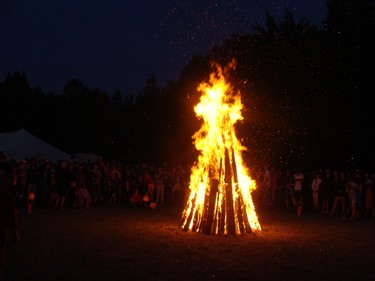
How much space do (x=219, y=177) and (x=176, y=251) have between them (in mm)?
3373

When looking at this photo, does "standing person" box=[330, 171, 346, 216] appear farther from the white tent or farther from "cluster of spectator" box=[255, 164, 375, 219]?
the white tent

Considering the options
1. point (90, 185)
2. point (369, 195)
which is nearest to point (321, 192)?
point (369, 195)

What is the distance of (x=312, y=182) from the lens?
19.8m

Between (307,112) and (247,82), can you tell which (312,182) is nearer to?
(307,112)

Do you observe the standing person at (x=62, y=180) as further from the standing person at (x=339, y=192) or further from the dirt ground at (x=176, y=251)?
the standing person at (x=339, y=192)

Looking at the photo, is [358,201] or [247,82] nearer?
[358,201]

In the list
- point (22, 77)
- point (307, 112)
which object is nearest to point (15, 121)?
point (22, 77)

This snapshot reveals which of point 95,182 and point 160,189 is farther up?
point 95,182

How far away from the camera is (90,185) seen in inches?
790

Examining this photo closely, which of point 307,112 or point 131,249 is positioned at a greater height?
point 307,112

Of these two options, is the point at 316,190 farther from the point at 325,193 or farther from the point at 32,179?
the point at 32,179

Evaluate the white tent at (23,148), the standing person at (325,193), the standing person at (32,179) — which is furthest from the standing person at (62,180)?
the standing person at (325,193)

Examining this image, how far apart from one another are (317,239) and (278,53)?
16.8 metres

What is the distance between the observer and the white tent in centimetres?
2497
